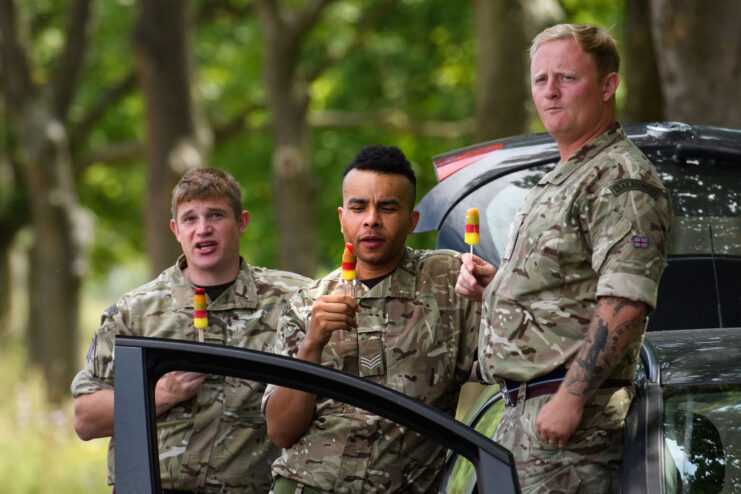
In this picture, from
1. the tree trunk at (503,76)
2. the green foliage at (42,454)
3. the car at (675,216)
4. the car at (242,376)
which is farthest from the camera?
the tree trunk at (503,76)

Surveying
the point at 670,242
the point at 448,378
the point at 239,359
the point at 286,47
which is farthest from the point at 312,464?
the point at 286,47

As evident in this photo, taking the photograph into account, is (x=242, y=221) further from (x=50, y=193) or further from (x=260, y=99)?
(x=260, y=99)

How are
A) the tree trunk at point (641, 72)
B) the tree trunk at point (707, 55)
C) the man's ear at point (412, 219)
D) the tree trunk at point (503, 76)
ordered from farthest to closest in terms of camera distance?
the tree trunk at point (503, 76) < the tree trunk at point (641, 72) < the tree trunk at point (707, 55) < the man's ear at point (412, 219)

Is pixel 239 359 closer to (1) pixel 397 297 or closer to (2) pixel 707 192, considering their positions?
(1) pixel 397 297

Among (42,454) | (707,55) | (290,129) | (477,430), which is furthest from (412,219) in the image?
(290,129)

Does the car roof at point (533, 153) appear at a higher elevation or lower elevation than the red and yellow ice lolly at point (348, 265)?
higher

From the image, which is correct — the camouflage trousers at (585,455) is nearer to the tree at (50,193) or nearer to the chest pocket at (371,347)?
the chest pocket at (371,347)

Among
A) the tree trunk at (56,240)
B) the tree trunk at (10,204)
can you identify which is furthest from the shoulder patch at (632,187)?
the tree trunk at (10,204)

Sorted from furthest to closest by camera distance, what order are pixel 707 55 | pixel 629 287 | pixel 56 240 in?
1. pixel 56 240
2. pixel 707 55
3. pixel 629 287

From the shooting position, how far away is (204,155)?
42.3ft

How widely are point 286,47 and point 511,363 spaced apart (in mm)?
13501

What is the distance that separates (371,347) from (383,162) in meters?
0.57

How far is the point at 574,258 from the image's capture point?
2836 millimetres

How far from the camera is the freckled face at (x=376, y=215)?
3307mm
